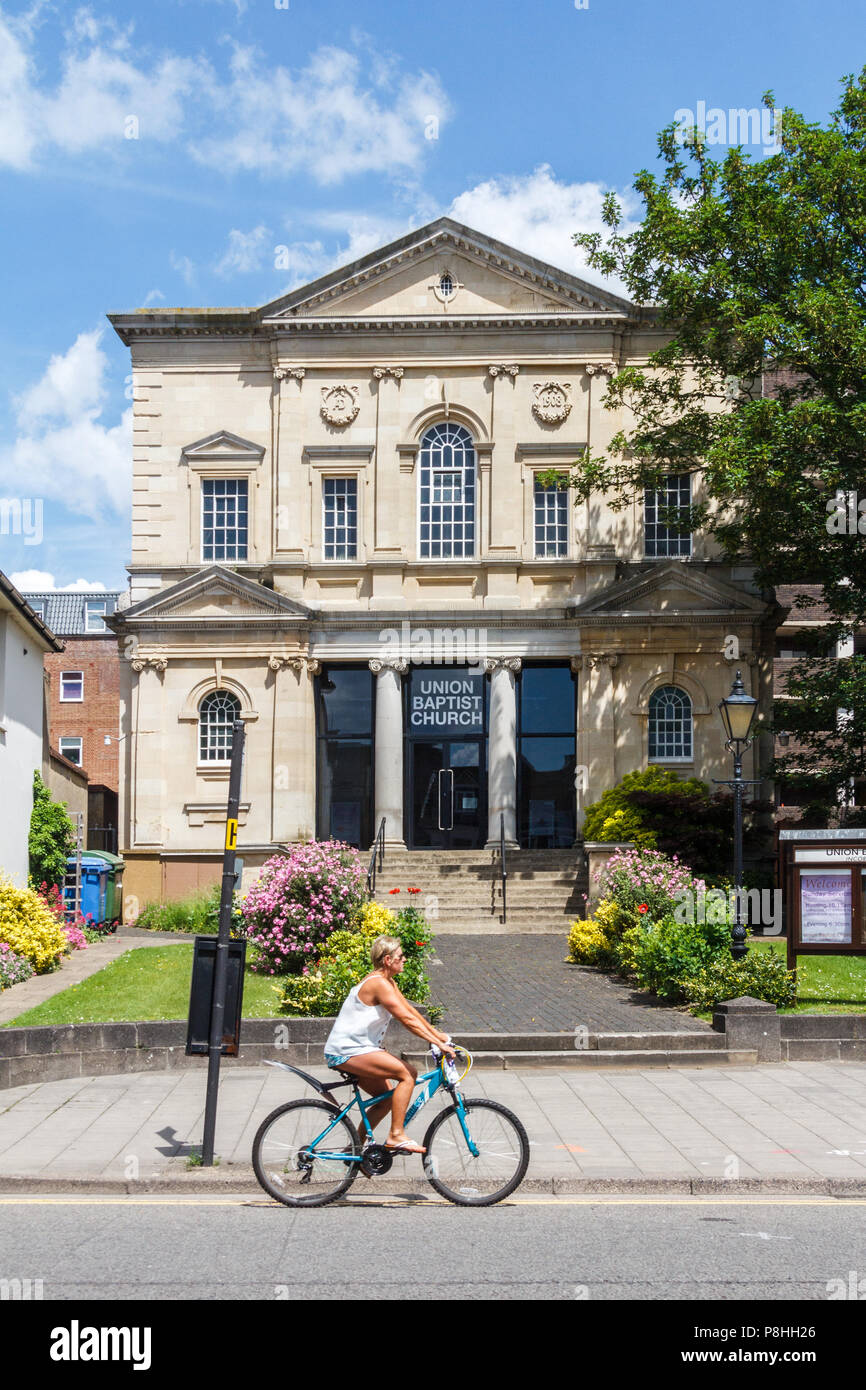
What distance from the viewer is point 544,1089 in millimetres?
13367

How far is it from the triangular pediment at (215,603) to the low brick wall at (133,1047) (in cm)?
1645

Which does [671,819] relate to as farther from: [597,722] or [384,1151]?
[384,1151]

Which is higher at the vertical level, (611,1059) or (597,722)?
(597,722)

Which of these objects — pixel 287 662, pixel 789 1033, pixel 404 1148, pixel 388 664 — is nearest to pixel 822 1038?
pixel 789 1033

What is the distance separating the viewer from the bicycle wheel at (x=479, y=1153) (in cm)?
921

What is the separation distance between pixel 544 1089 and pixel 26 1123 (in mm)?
4960

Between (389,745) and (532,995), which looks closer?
(532,995)

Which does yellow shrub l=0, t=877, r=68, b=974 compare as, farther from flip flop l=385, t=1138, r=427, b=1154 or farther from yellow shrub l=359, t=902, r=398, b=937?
flip flop l=385, t=1138, r=427, b=1154

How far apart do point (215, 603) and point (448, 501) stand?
5.93m

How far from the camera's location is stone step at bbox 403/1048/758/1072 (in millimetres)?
14562

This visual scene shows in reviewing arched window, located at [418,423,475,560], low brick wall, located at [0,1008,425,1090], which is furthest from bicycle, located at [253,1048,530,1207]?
arched window, located at [418,423,475,560]

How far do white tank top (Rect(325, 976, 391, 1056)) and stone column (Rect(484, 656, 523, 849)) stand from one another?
68.2ft

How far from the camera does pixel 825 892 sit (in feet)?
55.5

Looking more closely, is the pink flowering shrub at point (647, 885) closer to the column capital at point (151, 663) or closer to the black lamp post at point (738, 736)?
the black lamp post at point (738, 736)
